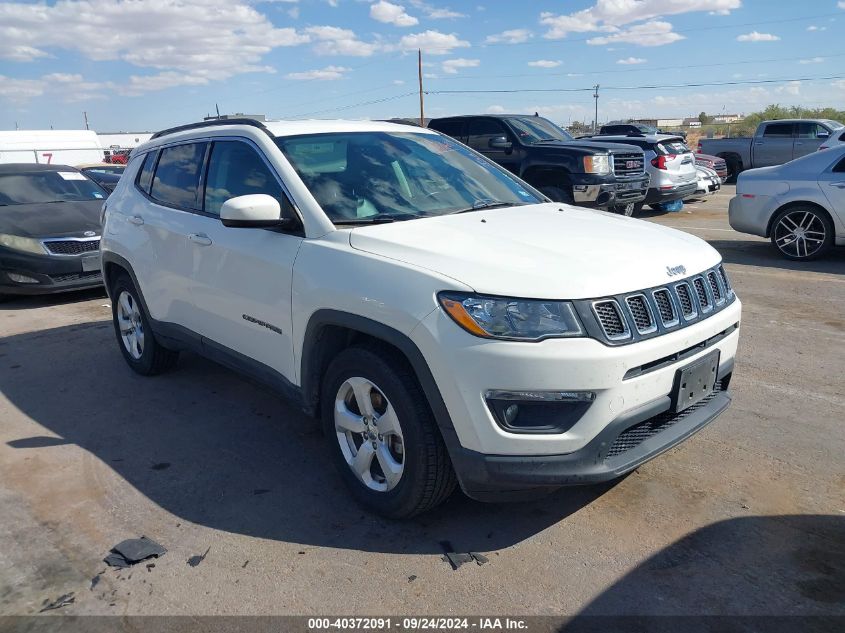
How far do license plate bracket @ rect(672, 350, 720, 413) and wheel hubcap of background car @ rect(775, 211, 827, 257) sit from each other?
6744 millimetres

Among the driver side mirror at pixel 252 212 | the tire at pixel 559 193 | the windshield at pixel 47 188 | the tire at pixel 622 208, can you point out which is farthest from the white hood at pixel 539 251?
the tire at pixel 622 208

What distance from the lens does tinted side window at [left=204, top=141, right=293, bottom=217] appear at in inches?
150

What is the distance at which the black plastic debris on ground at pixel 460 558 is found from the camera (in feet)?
9.93

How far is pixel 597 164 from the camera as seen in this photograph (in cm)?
1075

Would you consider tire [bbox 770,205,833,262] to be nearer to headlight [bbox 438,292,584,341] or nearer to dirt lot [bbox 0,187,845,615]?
dirt lot [bbox 0,187,845,615]

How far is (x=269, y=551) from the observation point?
3.17 meters

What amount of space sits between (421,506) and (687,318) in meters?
1.44

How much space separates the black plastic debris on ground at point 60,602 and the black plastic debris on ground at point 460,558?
1.55 m

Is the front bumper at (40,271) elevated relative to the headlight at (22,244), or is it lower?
lower

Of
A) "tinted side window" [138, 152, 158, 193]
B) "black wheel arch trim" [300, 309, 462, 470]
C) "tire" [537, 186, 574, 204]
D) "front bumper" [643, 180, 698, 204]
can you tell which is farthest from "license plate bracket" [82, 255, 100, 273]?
"front bumper" [643, 180, 698, 204]

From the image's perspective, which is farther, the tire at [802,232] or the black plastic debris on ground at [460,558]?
the tire at [802,232]

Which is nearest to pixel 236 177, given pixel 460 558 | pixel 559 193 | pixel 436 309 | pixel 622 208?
pixel 436 309

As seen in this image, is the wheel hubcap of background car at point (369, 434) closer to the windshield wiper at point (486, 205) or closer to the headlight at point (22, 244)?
the windshield wiper at point (486, 205)

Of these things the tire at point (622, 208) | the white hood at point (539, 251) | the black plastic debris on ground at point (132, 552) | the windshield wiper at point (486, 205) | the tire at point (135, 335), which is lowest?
the black plastic debris on ground at point (132, 552)
